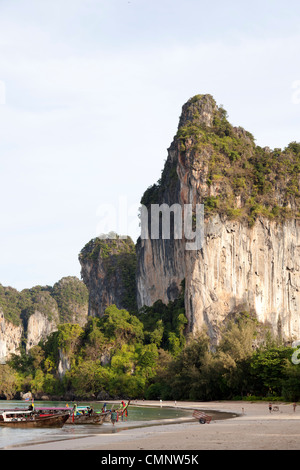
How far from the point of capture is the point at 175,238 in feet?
275

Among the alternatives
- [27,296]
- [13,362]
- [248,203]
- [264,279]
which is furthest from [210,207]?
[27,296]

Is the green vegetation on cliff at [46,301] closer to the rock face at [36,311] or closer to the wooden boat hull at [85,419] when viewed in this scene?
the rock face at [36,311]

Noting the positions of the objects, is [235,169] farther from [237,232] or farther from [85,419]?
[85,419]

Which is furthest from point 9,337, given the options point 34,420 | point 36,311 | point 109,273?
point 34,420

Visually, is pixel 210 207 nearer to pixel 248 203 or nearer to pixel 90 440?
pixel 248 203

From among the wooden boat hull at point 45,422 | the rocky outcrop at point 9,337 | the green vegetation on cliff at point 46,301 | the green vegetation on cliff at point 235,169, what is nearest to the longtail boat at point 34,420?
the wooden boat hull at point 45,422

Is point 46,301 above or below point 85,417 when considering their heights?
above

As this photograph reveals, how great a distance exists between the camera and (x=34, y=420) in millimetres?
33312

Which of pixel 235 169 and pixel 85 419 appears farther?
pixel 235 169

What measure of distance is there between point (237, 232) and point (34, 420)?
49.3m

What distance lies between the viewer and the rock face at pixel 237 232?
251ft

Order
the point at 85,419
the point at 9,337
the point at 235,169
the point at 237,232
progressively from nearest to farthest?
the point at 85,419, the point at 237,232, the point at 235,169, the point at 9,337

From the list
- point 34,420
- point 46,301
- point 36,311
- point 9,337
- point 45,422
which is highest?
point 46,301

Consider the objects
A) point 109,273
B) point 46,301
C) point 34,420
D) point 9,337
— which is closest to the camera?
point 34,420
